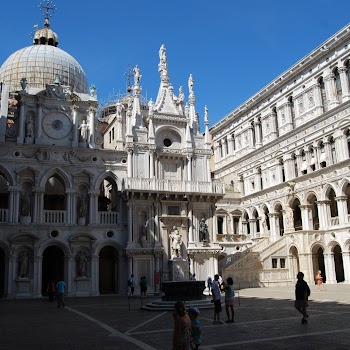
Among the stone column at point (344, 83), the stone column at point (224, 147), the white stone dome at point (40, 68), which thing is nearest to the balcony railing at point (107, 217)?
the white stone dome at point (40, 68)

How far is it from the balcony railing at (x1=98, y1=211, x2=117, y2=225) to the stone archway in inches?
160

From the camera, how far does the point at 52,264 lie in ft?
114

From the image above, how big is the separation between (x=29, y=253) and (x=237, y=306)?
658 inches

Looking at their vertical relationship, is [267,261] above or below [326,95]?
below

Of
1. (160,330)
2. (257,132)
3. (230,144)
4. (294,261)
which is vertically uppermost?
(230,144)

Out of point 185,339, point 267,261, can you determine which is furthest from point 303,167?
point 185,339

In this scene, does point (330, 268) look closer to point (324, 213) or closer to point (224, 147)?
point (324, 213)

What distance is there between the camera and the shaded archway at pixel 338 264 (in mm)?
42500

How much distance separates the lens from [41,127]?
34250mm

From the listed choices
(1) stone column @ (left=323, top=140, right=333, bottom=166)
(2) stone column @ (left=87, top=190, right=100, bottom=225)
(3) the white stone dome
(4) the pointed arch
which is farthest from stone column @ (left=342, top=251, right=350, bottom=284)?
(3) the white stone dome

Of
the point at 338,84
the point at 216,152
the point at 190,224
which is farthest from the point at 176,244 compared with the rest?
the point at 216,152

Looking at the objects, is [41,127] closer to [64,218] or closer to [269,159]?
[64,218]

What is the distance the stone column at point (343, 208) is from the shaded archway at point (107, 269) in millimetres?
19780

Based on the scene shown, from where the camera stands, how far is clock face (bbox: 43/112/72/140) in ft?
113
